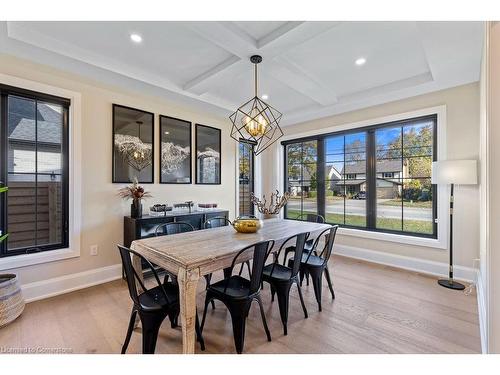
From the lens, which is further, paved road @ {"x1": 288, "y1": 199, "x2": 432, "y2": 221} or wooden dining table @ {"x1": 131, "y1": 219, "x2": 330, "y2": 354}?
paved road @ {"x1": 288, "y1": 199, "x2": 432, "y2": 221}

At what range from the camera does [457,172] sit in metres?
2.87

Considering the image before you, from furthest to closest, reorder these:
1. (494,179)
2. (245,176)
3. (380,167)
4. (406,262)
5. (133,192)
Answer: (245,176)
(380,167)
(406,262)
(133,192)
(494,179)

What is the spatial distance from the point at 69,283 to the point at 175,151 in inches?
92.8

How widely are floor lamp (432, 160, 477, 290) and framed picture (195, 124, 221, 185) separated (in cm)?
357

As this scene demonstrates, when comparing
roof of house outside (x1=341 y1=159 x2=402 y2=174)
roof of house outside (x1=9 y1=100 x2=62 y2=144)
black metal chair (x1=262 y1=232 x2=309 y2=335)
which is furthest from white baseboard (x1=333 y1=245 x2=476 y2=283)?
roof of house outside (x1=9 y1=100 x2=62 y2=144)

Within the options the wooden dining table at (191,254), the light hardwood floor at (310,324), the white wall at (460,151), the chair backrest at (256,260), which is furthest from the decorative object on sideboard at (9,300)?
the white wall at (460,151)

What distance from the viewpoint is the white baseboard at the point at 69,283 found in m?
2.64

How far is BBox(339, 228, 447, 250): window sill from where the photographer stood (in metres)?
3.39

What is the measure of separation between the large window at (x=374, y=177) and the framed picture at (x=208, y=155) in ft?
6.17

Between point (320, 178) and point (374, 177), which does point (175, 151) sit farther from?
point (374, 177)

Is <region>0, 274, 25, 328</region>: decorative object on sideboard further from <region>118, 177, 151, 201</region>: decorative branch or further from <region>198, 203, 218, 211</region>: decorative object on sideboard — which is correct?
<region>198, 203, 218, 211</region>: decorative object on sideboard

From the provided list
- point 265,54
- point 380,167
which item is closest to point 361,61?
point 265,54
